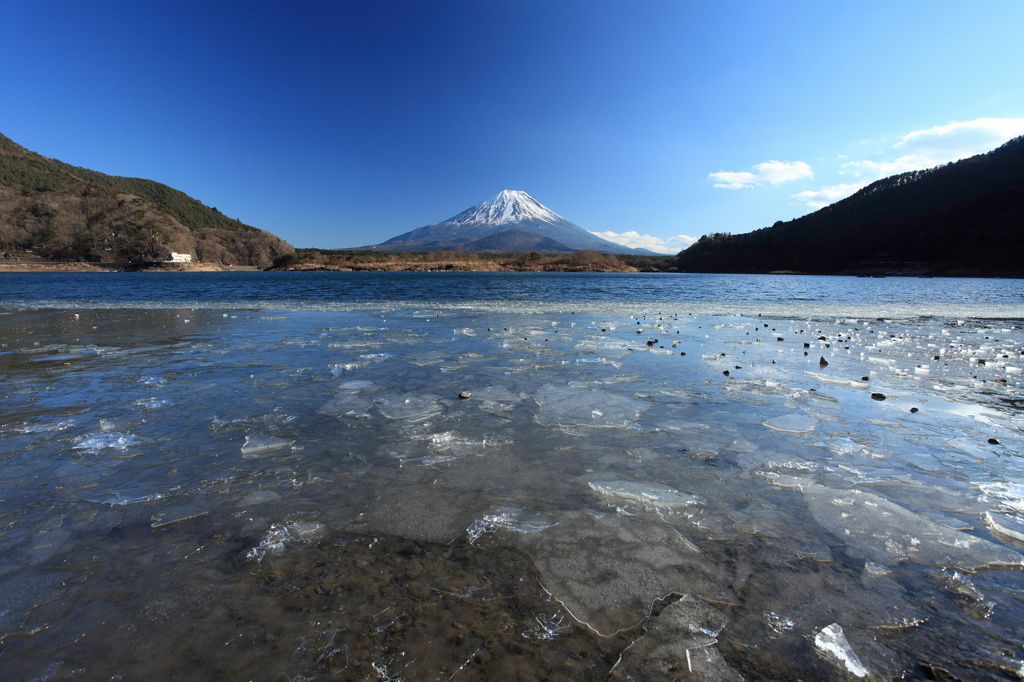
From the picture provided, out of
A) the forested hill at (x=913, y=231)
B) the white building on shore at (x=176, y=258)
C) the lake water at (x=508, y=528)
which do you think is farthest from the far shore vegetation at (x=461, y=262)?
the lake water at (x=508, y=528)

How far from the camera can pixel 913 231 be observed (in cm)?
8812

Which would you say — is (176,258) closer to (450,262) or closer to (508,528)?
(450,262)

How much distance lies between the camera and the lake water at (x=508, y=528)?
2.06m

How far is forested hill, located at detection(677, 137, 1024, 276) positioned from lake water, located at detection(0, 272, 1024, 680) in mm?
95455

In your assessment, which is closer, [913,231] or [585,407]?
[585,407]

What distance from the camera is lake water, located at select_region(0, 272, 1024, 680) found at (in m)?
2.06

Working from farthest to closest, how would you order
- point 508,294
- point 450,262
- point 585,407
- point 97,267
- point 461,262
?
point 461,262 → point 450,262 → point 97,267 → point 508,294 → point 585,407

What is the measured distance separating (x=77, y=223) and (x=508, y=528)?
16538cm

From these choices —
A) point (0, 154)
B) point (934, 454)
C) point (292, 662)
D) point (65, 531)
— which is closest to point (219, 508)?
point (65, 531)

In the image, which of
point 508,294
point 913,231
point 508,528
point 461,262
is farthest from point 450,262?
point 508,528

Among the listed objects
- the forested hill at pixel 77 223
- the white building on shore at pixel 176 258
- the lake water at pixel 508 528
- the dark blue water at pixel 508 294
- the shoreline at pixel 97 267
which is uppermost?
the forested hill at pixel 77 223

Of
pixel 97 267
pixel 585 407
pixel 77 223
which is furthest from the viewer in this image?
pixel 77 223

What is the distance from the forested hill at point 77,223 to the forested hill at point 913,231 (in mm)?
159875

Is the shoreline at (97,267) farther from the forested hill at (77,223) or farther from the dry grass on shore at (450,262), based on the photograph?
the dry grass on shore at (450,262)
